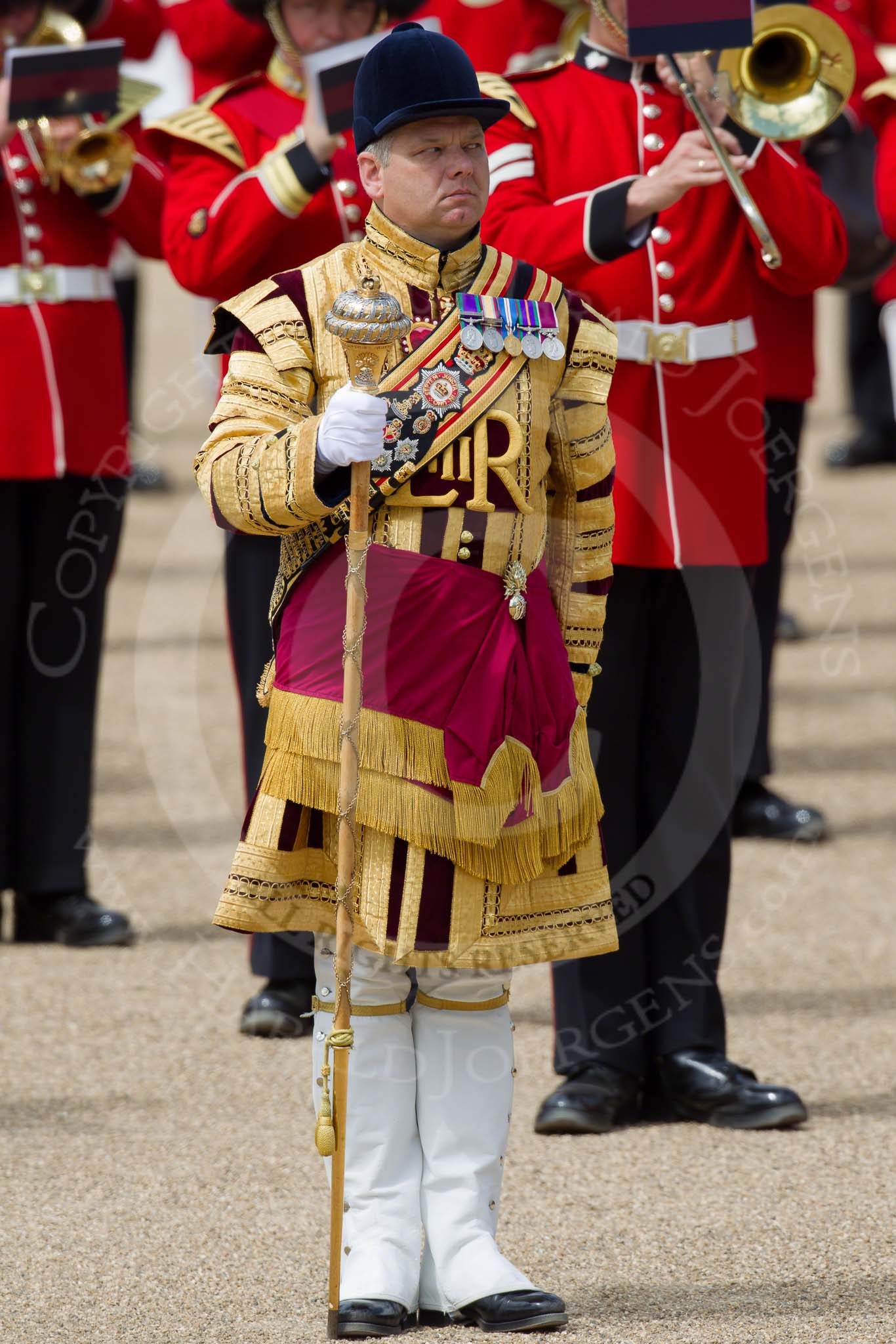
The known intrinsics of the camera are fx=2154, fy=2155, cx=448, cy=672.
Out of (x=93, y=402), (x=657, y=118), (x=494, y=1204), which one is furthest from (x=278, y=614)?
(x=93, y=402)

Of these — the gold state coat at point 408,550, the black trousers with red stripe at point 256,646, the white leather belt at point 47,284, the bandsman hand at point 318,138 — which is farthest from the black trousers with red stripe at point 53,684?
the gold state coat at point 408,550

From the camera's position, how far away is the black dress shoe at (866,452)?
10.1 meters

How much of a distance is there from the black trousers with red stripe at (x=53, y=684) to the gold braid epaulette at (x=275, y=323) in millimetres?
1894

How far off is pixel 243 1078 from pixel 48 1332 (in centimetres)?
112

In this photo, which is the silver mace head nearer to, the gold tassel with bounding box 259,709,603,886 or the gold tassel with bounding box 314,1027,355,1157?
the gold tassel with bounding box 259,709,603,886

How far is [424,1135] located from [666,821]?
100 cm

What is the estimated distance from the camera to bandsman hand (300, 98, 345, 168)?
3.89m

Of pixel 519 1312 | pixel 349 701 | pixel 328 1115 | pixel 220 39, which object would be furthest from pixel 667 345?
pixel 519 1312

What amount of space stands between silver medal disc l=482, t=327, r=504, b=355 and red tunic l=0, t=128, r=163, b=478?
1.94 meters

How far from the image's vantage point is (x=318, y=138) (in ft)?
12.8

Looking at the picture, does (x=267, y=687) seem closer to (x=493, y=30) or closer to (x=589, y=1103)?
(x=589, y=1103)

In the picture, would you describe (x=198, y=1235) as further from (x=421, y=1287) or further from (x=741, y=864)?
(x=741, y=864)

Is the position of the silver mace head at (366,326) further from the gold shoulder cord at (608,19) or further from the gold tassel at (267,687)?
A: the gold shoulder cord at (608,19)

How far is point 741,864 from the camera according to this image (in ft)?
18.1
